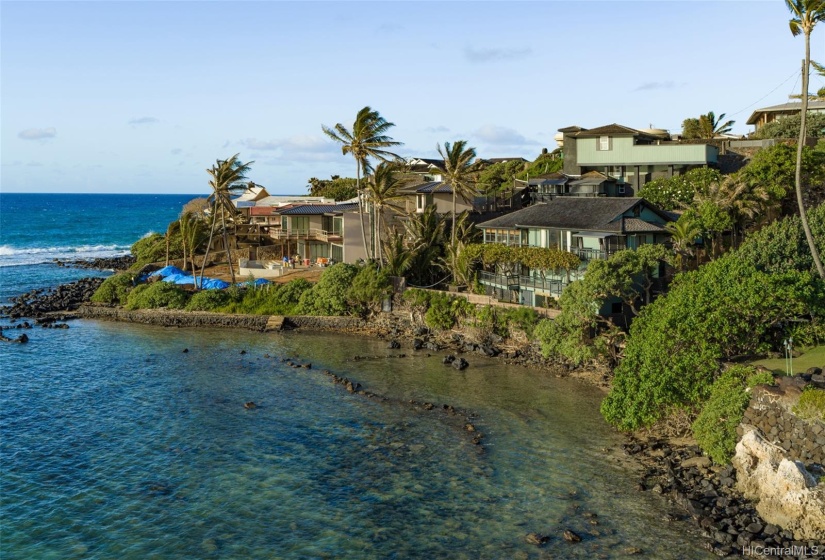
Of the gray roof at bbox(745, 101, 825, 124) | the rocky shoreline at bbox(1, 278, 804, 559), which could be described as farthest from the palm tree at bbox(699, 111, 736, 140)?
the rocky shoreline at bbox(1, 278, 804, 559)

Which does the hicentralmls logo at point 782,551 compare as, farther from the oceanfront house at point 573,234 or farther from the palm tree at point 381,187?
the palm tree at point 381,187

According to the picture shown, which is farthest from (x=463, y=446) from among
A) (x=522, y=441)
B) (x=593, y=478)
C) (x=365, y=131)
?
(x=365, y=131)

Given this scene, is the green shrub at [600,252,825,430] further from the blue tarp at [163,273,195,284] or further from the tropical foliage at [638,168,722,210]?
the blue tarp at [163,273,195,284]

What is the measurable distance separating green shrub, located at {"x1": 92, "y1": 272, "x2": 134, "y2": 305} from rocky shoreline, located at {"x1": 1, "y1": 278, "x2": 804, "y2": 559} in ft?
5.10

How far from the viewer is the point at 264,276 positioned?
220ft

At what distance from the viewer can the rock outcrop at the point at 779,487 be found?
21.1 meters

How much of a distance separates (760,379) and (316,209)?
52055 millimetres

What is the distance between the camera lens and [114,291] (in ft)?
211

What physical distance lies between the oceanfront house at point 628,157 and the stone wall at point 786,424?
33.7 m

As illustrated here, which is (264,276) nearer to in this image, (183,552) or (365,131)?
Answer: (365,131)

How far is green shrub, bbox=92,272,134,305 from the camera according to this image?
63.5 meters

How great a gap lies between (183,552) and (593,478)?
49.0ft

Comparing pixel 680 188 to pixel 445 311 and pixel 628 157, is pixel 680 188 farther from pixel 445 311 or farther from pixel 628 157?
pixel 445 311

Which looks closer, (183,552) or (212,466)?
(183,552)
